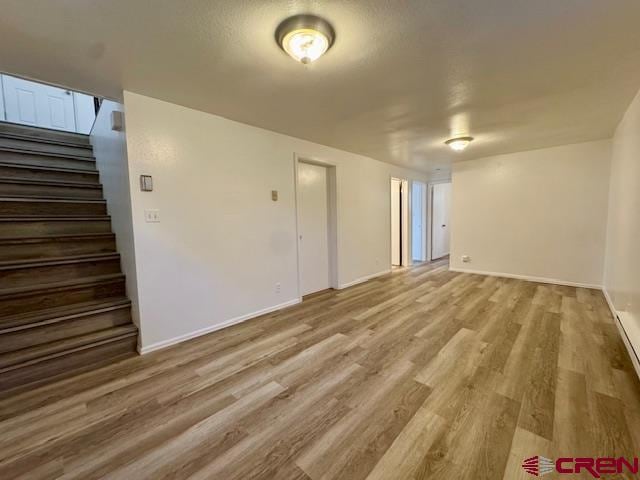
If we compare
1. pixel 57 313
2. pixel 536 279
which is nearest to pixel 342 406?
pixel 57 313

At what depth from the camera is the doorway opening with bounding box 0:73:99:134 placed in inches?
164

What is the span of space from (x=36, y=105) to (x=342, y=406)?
6484 millimetres

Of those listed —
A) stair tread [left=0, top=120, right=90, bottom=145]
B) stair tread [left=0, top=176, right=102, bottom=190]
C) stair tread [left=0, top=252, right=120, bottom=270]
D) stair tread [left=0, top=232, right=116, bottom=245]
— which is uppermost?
stair tread [left=0, top=120, right=90, bottom=145]

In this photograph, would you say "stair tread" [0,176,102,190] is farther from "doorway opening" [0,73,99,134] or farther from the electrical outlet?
"doorway opening" [0,73,99,134]

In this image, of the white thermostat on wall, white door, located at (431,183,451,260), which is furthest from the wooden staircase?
white door, located at (431,183,451,260)

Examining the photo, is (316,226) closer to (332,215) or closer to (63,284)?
(332,215)

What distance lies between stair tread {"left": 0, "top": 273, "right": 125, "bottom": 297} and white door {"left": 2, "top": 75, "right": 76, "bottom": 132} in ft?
12.3

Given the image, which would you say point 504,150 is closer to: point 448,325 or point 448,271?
point 448,271

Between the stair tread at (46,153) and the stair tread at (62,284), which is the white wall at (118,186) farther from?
the stair tread at (46,153)

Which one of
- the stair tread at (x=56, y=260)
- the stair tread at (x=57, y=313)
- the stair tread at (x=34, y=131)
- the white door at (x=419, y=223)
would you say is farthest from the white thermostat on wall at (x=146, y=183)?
the white door at (x=419, y=223)

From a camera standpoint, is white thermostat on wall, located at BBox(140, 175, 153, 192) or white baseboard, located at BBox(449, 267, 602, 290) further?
white baseboard, located at BBox(449, 267, 602, 290)

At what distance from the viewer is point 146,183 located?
2307mm

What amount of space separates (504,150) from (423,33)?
149 inches

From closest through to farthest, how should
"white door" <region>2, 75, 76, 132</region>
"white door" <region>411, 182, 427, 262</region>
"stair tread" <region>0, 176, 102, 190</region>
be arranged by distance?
"stair tread" <region>0, 176, 102, 190</region>
"white door" <region>2, 75, 76, 132</region>
"white door" <region>411, 182, 427, 262</region>
